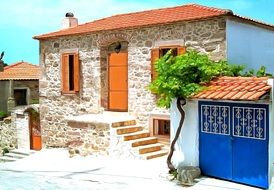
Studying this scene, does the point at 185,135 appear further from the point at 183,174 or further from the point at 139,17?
the point at 139,17

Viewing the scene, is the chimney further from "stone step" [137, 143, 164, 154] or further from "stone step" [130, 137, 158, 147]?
"stone step" [137, 143, 164, 154]

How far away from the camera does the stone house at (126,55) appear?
11961 millimetres

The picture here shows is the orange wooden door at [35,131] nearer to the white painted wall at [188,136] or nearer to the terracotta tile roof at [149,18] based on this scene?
the terracotta tile roof at [149,18]

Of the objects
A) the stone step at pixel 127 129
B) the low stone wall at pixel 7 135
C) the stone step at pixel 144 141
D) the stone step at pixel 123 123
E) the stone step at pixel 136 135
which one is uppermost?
the stone step at pixel 123 123

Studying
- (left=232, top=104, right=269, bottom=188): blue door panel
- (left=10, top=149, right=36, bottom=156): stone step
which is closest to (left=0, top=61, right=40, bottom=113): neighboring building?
(left=10, top=149, right=36, bottom=156): stone step

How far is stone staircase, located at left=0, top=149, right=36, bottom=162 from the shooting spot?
1730cm

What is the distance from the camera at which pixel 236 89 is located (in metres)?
8.70

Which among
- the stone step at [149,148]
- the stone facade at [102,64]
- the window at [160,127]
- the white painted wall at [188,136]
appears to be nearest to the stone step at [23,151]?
the stone facade at [102,64]

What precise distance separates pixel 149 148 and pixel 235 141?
399 centimetres

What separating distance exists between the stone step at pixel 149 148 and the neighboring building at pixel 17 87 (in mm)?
14363

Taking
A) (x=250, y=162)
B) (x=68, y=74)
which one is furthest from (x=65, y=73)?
(x=250, y=162)

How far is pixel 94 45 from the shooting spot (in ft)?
48.8

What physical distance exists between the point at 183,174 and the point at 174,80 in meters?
2.26

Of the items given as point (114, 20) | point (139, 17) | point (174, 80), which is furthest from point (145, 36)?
point (174, 80)
